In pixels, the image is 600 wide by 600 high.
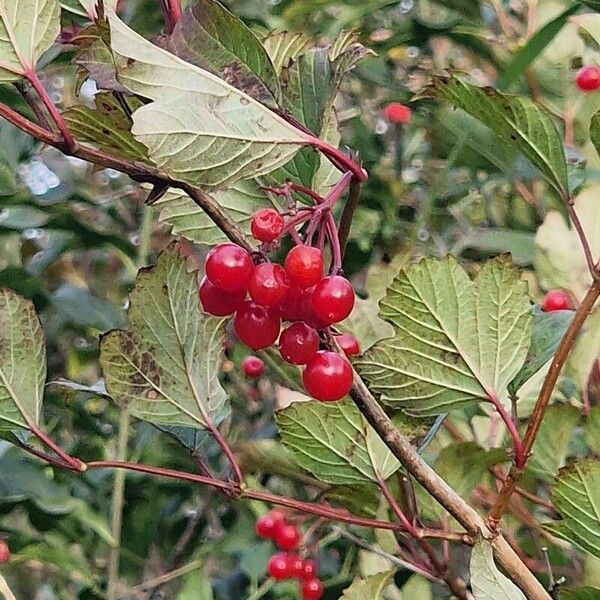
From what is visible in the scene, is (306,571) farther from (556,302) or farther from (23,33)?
(23,33)

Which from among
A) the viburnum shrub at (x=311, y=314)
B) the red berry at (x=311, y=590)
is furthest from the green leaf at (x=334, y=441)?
the red berry at (x=311, y=590)

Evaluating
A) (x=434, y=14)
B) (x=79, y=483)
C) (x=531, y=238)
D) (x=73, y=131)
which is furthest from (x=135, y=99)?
(x=434, y=14)

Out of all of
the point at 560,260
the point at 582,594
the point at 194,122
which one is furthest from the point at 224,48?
the point at 560,260

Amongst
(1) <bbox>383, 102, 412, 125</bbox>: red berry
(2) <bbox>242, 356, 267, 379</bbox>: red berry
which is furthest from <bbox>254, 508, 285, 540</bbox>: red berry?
(1) <bbox>383, 102, 412, 125</bbox>: red berry

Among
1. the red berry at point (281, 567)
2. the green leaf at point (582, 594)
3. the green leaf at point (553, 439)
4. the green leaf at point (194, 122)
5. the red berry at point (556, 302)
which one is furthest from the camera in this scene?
the red berry at point (281, 567)

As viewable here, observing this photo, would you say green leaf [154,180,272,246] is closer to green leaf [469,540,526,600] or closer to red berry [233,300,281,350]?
red berry [233,300,281,350]

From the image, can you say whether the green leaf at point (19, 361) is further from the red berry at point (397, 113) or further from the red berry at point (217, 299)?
the red berry at point (397, 113)

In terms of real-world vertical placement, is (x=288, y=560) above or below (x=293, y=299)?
below
